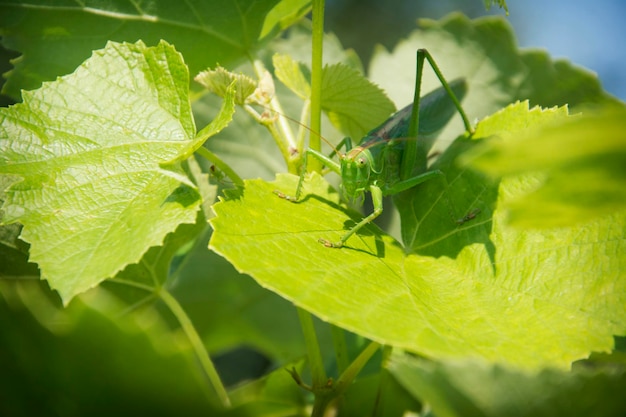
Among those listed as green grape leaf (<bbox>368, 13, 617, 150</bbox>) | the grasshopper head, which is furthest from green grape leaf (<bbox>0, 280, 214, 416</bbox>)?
green grape leaf (<bbox>368, 13, 617, 150</bbox>)

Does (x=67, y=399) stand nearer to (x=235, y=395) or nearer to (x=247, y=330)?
(x=235, y=395)

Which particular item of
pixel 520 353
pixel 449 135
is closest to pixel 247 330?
pixel 449 135

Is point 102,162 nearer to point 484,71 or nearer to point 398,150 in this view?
point 398,150

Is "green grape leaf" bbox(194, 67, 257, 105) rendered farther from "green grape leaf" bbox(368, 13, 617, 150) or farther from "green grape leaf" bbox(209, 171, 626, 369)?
"green grape leaf" bbox(368, 13, 617, 150)

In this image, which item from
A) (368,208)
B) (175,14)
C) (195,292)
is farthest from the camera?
(368,208)

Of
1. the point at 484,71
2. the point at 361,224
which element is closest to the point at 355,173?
the point at 361,224

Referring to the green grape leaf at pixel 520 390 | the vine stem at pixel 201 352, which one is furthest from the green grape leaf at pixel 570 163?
the vine stem at pixel 201 352

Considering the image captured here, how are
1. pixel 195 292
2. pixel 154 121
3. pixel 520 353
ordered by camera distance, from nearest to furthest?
pixel 520 353
pixel 154 121
pixel 195 292
